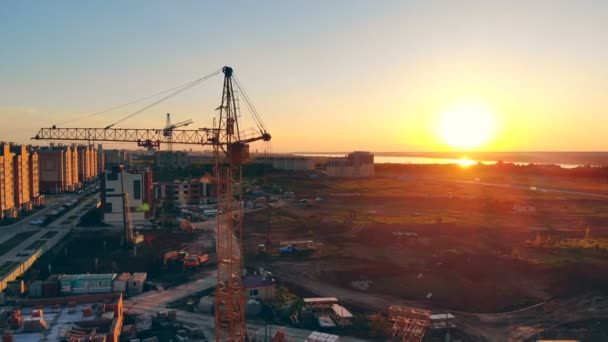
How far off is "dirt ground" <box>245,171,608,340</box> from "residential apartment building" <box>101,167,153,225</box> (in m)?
8.29

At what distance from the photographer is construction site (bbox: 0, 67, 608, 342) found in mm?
14453

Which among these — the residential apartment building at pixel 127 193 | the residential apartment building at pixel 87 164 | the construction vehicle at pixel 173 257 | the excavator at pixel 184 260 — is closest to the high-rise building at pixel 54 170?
the residential apartment building at pixel 87 164

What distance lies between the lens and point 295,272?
71.7 ft

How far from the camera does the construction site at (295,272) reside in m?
14.5

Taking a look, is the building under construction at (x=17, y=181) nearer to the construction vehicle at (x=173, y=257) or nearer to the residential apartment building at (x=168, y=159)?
the construction vehicle at (x=173, y=257)

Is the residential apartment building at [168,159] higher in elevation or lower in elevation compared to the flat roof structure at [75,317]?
higher

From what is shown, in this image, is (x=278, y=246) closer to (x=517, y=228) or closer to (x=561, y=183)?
(x=517, y=228)

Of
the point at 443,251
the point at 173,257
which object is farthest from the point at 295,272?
the point at 443,251

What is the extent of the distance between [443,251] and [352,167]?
194 ft

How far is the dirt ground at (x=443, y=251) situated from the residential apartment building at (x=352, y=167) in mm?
33702

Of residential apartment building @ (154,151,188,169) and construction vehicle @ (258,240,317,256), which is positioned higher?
residential apartment building @ (154,151,188,169)

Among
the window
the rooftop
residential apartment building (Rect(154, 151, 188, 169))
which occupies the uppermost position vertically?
residential apartment building (Rect(154, 151, 188, 169))

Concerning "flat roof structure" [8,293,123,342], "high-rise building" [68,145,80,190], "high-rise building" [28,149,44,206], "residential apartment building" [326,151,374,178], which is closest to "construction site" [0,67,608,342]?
"flat roof structure" [8,293,123,342]

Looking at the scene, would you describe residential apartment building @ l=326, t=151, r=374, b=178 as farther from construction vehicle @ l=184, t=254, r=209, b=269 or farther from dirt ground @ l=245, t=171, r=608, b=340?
construction vehicle @ l=184, t=254, r=209, b=269
